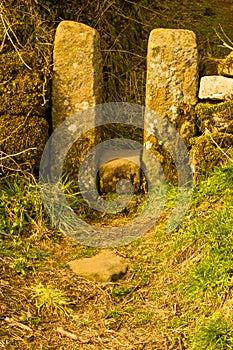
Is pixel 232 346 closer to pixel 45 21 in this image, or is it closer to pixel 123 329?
pixel 123 329

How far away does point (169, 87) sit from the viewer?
5.11 meters

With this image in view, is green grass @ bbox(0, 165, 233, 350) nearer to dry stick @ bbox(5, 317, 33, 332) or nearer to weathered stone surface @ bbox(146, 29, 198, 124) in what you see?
dry stick @ bbox(5, 317, 33, 332)

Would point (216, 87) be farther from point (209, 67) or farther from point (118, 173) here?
point (118, 173)

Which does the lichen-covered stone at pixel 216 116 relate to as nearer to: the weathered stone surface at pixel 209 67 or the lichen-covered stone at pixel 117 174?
the weathered stone surface at pixel 209 67

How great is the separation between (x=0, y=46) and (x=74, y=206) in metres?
1.30

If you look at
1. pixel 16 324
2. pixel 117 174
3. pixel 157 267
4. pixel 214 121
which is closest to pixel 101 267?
pixel 157 267

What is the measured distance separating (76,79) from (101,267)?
1469 millimetres

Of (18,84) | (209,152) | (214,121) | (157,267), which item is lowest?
(157,267)

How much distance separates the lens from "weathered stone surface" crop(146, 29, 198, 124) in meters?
5.04

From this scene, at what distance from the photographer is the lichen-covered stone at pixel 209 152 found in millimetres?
5000

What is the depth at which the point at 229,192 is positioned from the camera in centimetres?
468

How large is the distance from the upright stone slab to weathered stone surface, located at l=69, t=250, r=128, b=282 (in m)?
0.90

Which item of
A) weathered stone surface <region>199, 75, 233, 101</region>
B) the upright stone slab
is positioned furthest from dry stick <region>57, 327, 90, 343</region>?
weathered stone surface <region>199, 75, 233, 101</region>

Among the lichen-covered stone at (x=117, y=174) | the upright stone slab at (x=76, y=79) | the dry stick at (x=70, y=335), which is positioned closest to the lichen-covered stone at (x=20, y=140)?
the upright stone slab at (x=76, y=79)
